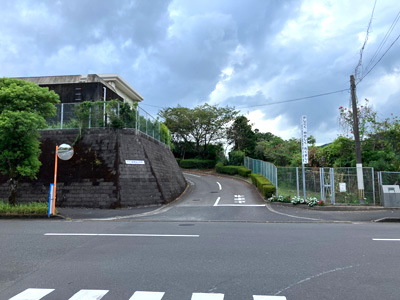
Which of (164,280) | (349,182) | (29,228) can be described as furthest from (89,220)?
(349,182)

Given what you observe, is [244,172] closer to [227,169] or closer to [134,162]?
[227,169]

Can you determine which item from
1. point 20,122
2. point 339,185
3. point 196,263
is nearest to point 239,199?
point 339,185

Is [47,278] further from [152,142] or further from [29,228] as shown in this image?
[152,142]

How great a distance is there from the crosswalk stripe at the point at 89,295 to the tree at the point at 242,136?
3528 centimetres

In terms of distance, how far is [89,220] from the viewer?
11.7 m

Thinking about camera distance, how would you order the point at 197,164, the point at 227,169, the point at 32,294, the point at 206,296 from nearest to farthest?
the point at 206,296
the point at 32,294
the point at 227,169
the point at 197,164

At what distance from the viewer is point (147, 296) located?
3729 mm

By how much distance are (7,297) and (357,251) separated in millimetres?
6371

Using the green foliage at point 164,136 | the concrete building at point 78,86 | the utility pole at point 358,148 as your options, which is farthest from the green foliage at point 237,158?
the utility pole at point 358,148

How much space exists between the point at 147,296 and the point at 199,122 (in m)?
36.7

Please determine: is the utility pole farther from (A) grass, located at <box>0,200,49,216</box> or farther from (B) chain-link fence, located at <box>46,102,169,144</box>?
(A) grass, located at <box>0,200,49,216</box>

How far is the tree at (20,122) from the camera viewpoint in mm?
12279

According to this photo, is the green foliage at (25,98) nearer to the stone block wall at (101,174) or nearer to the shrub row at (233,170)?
the stone block wall at (101,174)

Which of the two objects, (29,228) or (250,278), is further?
(29,228)
